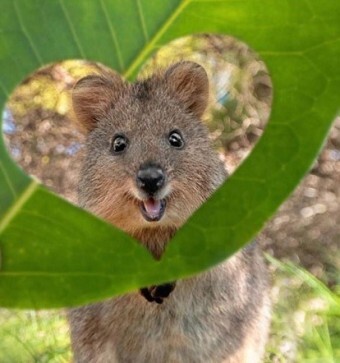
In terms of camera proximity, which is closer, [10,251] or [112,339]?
[10,251]

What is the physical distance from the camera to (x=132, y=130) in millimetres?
1220

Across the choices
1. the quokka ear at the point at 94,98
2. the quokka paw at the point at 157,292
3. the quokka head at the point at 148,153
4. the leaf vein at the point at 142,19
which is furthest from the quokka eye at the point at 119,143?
the leaf vein at the point at 142,19

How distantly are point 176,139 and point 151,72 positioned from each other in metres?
0.17

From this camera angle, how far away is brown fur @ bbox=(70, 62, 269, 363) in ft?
3.49

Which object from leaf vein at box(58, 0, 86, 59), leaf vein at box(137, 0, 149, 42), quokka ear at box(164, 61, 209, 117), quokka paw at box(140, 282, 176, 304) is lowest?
quokka paw at box(140, 282, 176, 304)

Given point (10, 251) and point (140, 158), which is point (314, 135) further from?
point (140, 158)

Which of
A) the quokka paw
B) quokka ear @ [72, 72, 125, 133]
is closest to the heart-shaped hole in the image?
quokka ear @ [72, 72, 125, 133]

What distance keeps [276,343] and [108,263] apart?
2.34m

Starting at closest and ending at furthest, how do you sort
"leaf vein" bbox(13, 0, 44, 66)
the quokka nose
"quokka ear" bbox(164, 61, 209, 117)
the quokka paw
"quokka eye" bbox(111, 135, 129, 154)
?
"leaf vein" bbox(13, 0, 44, 66) < "quokka ear" bbox(164, 61, 209, 117) < the quokka nose < "quokka eye" bbox(111, 135, 129, 154) < the quokka paw

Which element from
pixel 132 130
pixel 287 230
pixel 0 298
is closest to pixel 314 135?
pixel 0 298

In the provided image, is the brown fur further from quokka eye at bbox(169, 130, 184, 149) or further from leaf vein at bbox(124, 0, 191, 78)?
leaf vein at bbox(124, 0, 191, 78)

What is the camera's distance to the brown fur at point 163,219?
3.49 feet

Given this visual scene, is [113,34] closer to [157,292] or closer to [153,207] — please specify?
[153,207]

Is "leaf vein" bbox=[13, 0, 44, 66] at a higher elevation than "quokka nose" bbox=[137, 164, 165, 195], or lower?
higher
